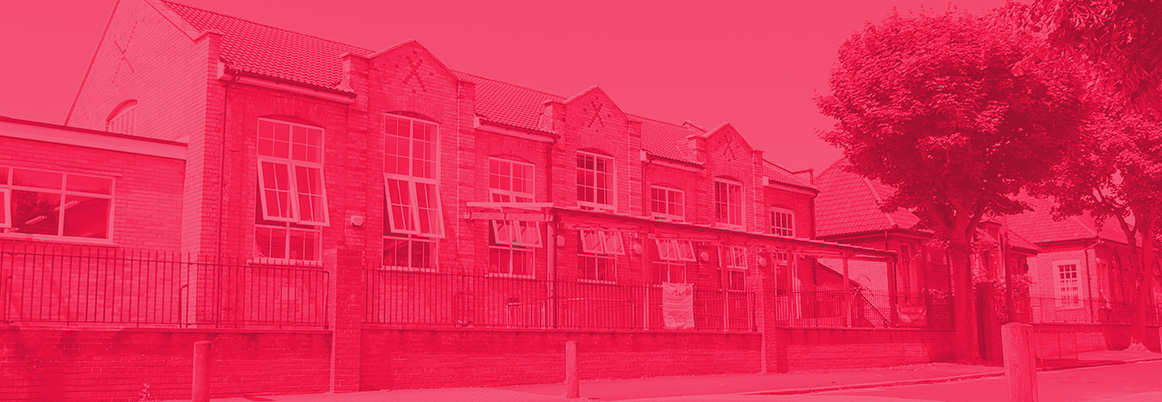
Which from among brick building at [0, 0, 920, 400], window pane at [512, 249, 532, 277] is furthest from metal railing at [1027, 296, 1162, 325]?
window pane at [512, 249, 532, 277]

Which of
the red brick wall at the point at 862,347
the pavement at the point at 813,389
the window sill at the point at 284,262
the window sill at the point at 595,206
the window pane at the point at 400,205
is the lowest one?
the pavement at the point at 813,389

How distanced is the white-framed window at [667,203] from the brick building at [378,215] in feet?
0.33

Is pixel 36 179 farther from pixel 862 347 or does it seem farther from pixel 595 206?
pixel 862 347

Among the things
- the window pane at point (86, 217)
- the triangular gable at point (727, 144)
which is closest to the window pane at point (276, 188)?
the window pane at point (86, 217)

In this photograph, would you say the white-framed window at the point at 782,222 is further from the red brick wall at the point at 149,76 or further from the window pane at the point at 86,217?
the window pane at the point at 86,217

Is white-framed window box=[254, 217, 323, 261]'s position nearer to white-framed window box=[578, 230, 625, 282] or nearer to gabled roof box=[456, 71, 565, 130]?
gabled roof box=[456, 71, 565, 130]

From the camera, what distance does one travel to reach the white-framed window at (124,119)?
2427 cm

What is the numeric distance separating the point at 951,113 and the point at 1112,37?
15641 millimetres

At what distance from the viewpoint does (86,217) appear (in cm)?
1997

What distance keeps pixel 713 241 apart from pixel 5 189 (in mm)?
16368

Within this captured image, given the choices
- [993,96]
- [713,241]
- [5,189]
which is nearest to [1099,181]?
[993,96]

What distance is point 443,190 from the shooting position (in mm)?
24500

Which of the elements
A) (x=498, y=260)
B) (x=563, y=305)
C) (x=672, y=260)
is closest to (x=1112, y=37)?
(x=563, y=305)

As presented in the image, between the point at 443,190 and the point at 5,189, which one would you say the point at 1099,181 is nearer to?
the point at 443,190
